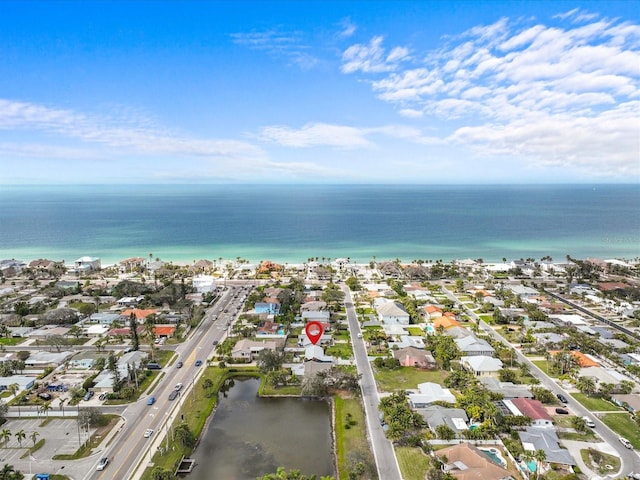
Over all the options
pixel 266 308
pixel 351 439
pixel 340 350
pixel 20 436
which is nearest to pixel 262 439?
pixel 351 439


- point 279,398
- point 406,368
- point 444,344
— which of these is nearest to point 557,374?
point 444,344

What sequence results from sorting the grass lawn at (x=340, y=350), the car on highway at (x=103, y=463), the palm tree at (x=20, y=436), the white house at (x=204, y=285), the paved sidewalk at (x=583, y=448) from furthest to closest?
1. the white house at (x=204, y=285)
2. the grass lawn at (x=340, y=350)
3. the palm tree at (x=20, y=436)
4. the car on highway at (x=103, y=463)
5. the paved sidewalk at (x=583, y=448)

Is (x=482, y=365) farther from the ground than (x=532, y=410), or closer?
closer

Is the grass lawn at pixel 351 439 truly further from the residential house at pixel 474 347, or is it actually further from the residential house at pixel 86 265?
the residential house at pixel 86 265

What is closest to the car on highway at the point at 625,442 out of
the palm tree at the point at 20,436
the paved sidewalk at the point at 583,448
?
the paved sidewalk at the point at 583,448

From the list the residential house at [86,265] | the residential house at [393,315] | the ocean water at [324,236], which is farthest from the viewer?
the ocean water at [324,236]

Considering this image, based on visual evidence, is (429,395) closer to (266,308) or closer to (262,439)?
(262,439)
